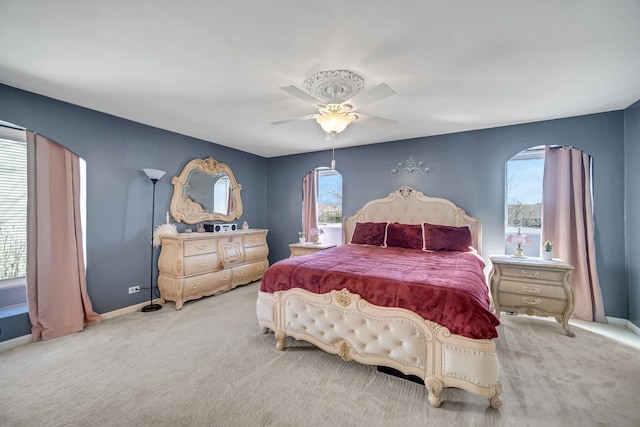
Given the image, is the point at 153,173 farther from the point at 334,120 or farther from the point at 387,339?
the point at 387,339

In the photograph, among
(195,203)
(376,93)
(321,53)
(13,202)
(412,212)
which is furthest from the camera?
(195,203)

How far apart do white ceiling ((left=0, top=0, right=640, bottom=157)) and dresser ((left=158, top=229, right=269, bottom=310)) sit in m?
1.81

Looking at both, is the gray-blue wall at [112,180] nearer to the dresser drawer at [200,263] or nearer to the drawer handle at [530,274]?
the dresser drawer at [200,263]

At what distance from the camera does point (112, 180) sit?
323cm

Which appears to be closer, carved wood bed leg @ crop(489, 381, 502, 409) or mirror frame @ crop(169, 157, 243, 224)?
carved wood bed leg @ crop(489, 381, 502, 409)

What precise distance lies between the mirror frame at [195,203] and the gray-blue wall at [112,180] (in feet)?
0.36

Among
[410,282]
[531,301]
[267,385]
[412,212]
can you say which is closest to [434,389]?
[410,282]

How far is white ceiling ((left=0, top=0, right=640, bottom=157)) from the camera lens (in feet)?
4.92

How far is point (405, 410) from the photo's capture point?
168 centimetres

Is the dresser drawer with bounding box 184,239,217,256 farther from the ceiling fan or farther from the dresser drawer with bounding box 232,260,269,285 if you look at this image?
the ceiling fan

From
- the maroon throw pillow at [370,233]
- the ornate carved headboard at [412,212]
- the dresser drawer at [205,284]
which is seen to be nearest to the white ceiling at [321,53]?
the ornate carved headboard at [412,212]

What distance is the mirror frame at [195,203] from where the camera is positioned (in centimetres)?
394

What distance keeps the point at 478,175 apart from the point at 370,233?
182 centimetres

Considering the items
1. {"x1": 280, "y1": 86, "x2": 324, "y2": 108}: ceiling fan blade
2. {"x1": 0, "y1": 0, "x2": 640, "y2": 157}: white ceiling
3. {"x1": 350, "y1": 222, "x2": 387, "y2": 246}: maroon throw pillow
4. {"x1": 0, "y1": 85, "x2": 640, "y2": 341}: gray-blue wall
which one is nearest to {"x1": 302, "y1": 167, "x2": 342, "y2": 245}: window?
{"x1": 0, "y1": 85, "x2": 640, "y2": 341}: gray-blue wall
